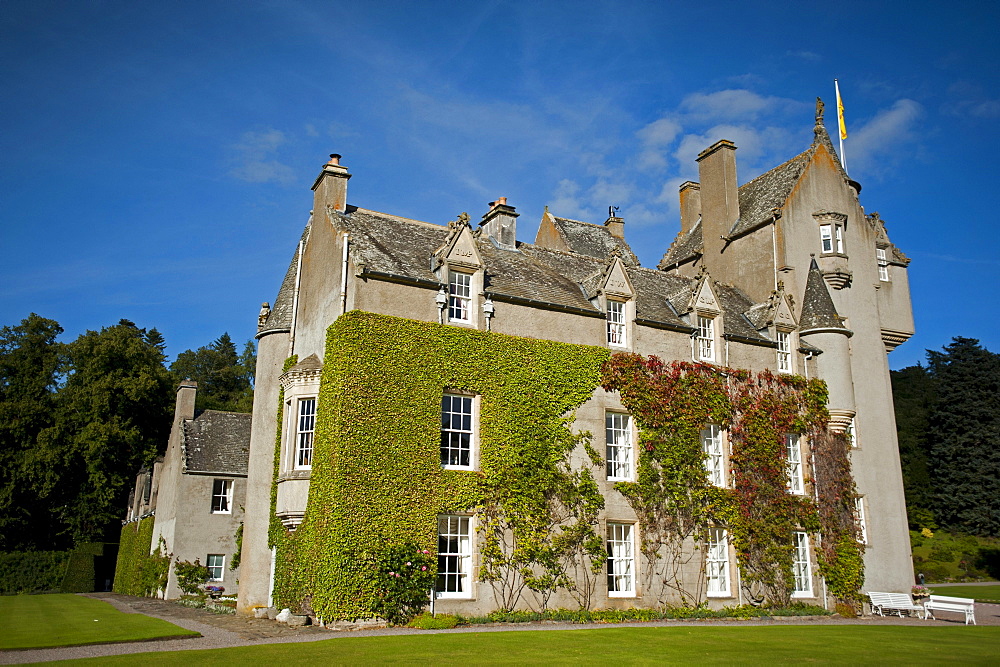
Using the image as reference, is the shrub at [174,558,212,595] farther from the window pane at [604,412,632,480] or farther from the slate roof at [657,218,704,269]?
the slate roof at [657,218,704,269]

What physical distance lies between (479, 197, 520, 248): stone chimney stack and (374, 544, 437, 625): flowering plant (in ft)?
40.6

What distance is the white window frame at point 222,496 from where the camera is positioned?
117ft

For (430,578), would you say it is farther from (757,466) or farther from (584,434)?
(757,466)

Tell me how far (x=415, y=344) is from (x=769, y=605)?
1504cm

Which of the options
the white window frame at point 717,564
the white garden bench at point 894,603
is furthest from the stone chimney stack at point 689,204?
the white garden bench at point 894,603

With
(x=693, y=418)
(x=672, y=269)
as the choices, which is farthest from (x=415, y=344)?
(x=672, y=269)

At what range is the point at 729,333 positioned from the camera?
90.8ft

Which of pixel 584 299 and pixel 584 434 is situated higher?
pixel 584 299

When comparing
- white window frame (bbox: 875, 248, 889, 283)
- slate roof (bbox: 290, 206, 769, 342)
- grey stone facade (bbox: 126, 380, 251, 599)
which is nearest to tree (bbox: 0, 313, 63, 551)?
grey stone facade (bbox: 126, 380, 251, 599)

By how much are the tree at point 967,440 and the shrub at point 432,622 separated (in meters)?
54.8

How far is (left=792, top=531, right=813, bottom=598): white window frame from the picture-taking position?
86.7 feet

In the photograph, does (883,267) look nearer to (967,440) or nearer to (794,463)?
(794,463)

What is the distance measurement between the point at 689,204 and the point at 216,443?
2711cm

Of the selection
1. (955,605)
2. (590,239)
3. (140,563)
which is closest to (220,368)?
(140,563)
